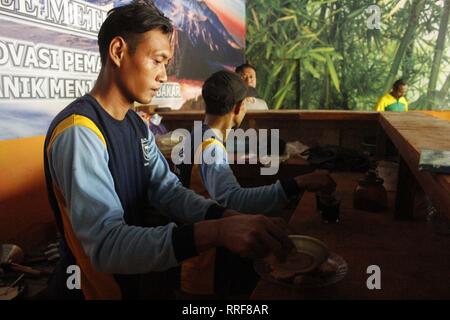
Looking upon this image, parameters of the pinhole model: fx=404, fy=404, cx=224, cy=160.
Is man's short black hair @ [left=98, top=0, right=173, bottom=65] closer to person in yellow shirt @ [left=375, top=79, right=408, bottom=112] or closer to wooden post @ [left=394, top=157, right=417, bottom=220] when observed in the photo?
wooden post @ [left=394, top=157, right=417, bottom=220]

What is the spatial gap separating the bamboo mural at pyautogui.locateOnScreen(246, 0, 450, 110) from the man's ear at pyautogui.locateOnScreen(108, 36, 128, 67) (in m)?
7.28

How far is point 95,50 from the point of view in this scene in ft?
9.85

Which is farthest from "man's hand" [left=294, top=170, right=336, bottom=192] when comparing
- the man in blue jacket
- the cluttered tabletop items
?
the cluttered tabletop items

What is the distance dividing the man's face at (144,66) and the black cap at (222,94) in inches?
32.6

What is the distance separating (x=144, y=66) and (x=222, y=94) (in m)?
0.89

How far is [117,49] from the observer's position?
4.14 ft

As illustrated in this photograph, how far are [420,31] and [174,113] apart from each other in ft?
20.3

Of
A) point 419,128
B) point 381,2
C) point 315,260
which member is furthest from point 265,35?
point 315,260

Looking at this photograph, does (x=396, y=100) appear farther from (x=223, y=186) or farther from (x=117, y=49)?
(x=117, y=49)

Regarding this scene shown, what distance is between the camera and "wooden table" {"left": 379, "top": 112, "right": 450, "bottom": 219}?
893 mm
